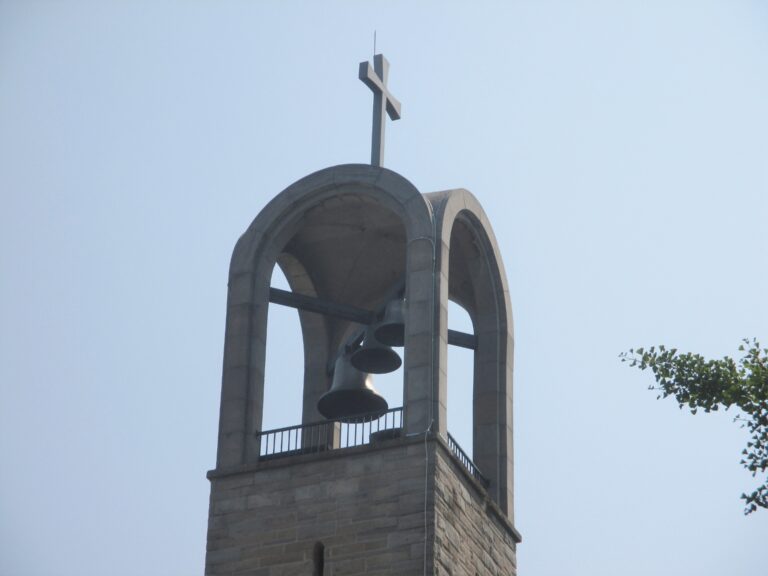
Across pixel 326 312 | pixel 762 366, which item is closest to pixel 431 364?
pixel 326 312

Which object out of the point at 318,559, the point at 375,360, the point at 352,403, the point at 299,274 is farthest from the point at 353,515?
the point at 299,274

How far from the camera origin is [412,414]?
31641 mm

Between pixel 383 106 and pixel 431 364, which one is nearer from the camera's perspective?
pixel 431 364

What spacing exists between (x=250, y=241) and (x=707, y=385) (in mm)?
8793

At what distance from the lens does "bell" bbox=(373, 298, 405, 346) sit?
111 feet

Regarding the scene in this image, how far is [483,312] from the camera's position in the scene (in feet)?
115

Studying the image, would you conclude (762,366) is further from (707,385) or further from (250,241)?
Answer: (250,241)

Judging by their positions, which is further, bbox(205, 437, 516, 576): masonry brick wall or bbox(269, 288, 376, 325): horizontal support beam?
bbox(269, 288, 376, 325): horizontal support beam

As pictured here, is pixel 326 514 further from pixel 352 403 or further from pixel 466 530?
pixel 352 403

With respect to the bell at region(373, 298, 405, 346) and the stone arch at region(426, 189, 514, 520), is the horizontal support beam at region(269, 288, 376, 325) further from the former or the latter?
the stone arch at region(426, 189, 514, 520)

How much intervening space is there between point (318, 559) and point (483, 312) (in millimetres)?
5877

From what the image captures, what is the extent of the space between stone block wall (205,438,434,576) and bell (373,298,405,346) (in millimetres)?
2784

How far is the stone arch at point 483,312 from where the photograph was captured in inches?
1321

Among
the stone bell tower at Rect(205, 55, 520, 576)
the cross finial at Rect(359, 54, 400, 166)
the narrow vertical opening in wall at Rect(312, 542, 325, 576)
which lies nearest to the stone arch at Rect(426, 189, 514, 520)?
the stone bell tower at Rect(205, 55, 520, 576)
